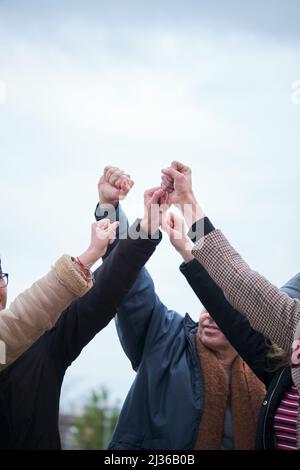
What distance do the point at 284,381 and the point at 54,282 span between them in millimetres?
823

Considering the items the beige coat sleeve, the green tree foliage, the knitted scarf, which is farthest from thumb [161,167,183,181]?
the green tree foliage

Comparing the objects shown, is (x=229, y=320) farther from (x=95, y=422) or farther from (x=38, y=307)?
(x=95, y=422)

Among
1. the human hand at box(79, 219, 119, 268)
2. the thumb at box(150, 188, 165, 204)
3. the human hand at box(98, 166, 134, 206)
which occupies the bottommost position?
the human hand at box(79, 219, 119, 268)

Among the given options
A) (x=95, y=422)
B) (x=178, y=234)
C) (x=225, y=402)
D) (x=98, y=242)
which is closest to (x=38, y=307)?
(x=98, y=242)

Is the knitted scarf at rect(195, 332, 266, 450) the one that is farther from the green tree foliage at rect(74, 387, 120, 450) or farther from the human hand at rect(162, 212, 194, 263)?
the green tree foliage at rect(74, 387, 120, 450)

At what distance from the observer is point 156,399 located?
3584 millimetres

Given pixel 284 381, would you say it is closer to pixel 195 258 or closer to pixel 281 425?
pixel 281 425

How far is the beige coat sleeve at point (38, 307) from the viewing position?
9.89ft

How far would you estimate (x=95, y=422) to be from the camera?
3033 centimetres

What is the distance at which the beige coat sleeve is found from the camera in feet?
9.89

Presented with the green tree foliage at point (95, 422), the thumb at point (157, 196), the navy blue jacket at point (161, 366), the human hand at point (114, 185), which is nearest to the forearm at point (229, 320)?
the navy blue jacket at point (161, 366)

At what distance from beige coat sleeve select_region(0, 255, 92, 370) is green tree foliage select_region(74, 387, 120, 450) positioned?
1010 inches

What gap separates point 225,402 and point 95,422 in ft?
89.8

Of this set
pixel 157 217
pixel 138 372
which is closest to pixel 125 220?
pixel 157 217
